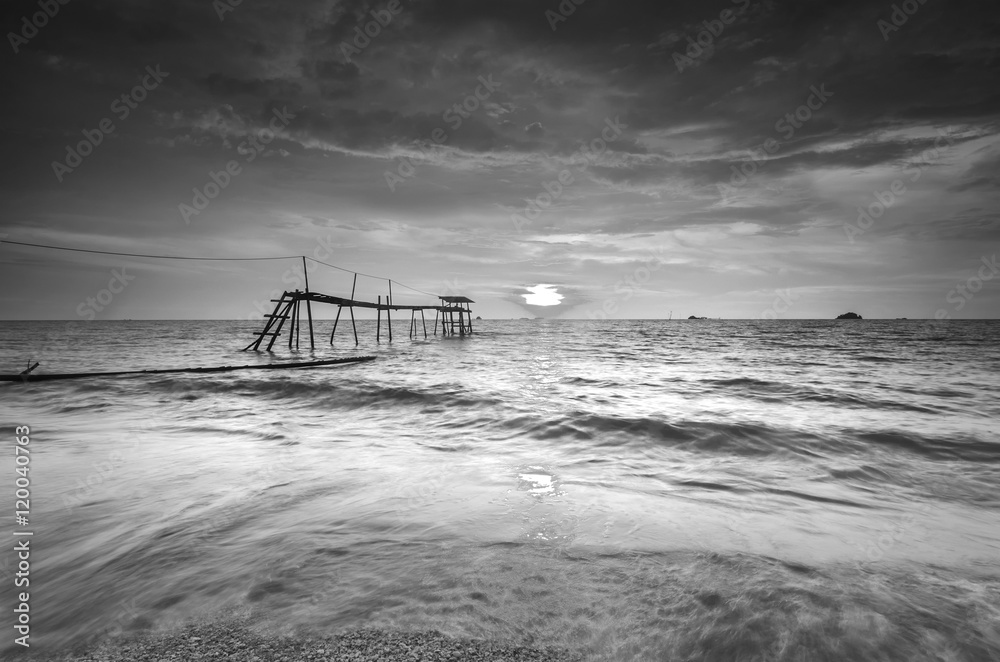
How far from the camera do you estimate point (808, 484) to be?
6.38 meters

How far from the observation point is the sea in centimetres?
285

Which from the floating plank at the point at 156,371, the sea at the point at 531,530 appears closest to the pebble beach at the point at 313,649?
the sea at the point at 531,530

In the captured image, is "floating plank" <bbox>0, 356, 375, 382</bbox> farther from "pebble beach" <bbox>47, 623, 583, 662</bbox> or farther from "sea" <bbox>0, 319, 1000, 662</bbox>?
"pebble beach" <bbox>47, 623, 583, 662</bbox>

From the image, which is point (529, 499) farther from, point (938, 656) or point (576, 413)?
point (576, 413)

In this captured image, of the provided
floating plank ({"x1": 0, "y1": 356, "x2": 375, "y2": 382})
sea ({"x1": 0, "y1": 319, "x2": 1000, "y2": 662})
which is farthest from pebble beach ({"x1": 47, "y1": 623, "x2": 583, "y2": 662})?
floating plank ({"x1": 0, "y1": 356, "x2": 375, "y2": 382})

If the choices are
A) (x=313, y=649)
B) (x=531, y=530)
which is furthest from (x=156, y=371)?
(x=313, y=649)

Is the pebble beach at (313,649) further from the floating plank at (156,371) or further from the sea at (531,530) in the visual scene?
the floating plank at (156,371)

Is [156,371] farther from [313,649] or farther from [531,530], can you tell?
[313,649]

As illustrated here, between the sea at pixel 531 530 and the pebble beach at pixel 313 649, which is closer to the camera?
the pebble beach at pixel 313 649

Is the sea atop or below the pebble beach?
below

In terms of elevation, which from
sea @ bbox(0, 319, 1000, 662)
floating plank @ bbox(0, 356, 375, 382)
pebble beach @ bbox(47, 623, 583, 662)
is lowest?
sea @ bbox(0, 319, 1000, 662)

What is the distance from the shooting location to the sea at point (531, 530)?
2846 millimetres

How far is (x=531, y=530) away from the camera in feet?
14.4

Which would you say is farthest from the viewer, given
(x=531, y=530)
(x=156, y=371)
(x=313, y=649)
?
(x=156, y=371)
